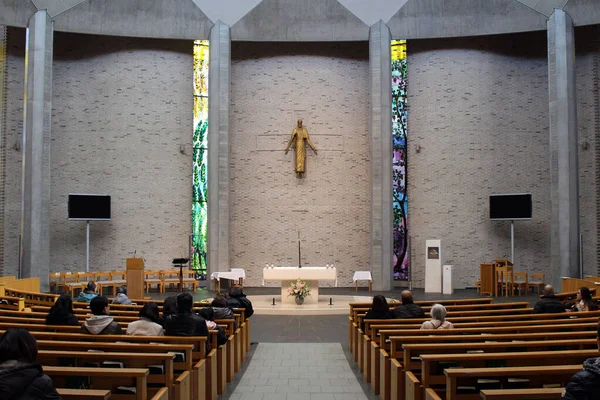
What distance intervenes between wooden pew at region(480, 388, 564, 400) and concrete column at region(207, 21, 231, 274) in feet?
49.3

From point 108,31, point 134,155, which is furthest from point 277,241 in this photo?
point 108,31

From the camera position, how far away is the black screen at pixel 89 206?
1747cm

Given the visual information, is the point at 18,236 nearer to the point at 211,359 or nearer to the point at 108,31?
the point at 108,31

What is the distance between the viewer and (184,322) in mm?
5867

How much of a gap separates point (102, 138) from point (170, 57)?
3.22m

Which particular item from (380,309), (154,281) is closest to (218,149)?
(154,281)

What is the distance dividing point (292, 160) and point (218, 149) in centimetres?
242

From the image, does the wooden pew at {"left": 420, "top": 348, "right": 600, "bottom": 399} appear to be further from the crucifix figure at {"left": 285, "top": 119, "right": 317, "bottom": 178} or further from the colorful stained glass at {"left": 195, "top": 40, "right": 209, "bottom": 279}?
the colorful stained glass at {"left": 195, "top": 40, "right": 209, "bottom": 279}

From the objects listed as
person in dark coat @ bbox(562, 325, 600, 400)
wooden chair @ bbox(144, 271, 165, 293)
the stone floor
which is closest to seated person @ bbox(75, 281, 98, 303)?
the stone floor

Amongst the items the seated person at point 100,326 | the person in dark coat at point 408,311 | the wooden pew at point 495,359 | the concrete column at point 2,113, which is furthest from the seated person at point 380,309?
the concrete column at point 2,113

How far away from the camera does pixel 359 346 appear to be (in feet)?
25.5

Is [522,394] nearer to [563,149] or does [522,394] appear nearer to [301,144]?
[563,149]

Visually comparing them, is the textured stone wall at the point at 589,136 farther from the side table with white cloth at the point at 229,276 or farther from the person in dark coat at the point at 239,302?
the person in dark coat at the point at 239,302

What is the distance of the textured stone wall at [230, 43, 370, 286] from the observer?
756 inches
